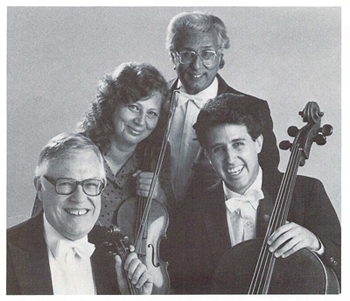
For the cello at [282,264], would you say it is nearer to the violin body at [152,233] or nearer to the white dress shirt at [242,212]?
the white dress shirt at [242,212]

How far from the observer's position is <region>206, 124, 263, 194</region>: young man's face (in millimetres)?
2859

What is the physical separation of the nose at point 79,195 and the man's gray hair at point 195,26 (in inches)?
35.3

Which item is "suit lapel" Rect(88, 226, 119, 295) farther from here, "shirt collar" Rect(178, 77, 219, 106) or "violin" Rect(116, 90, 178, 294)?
"shirt collar" Rect(178, 77, 219, 106)

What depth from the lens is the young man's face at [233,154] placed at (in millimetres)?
2859

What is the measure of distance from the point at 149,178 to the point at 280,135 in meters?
0.75

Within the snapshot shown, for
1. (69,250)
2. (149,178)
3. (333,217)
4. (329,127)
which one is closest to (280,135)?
(329,127)

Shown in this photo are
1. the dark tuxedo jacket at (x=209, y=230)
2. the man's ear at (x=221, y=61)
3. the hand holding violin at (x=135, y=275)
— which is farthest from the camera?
the man's ear at (x=221, y=61)

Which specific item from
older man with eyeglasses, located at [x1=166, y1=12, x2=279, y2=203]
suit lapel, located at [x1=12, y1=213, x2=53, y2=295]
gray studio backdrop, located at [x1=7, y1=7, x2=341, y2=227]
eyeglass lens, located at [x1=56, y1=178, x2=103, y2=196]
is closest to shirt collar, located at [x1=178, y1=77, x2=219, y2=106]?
older man with eyeglasses, located at [x1=166, y1=12, x2=279, y2=203]

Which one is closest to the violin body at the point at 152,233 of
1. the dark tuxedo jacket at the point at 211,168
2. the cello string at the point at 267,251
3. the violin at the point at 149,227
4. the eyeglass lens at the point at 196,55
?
the violin at the point at 149,227

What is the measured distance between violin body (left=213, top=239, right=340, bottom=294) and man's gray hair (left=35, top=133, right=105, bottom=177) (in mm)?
850

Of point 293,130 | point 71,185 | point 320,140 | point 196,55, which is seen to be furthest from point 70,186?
point 320,140

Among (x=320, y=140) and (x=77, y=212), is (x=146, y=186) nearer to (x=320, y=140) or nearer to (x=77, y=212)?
(x=77, y=212)

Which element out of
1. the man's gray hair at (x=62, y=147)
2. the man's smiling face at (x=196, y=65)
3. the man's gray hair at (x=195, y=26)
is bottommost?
the man's gray hair at (x=62, y=147)

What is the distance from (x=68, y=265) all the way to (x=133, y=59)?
1152mm
